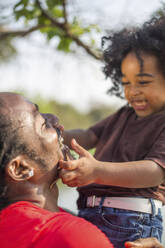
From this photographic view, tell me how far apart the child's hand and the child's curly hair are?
91 cm

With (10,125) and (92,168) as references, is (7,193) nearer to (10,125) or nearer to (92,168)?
(10,125)

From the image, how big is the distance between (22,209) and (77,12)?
2460mm

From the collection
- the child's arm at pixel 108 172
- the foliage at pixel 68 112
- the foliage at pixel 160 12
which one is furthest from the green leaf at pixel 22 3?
the foliage at pixel 68 112

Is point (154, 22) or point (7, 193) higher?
point (154, 22)

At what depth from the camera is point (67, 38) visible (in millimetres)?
3396

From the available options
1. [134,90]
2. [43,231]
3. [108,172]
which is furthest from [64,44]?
[43,231]

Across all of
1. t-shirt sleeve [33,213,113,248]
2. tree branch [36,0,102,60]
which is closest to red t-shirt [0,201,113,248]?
t-shirt sleeve [33,213,113,248]

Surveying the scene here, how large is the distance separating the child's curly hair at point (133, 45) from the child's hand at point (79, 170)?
913 mm

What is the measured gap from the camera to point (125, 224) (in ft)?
6.29

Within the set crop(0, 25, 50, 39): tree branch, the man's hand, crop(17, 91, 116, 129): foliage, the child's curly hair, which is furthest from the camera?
crop(17, 91, 116, 129): foliage

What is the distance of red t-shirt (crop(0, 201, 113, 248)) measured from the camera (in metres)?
1.37

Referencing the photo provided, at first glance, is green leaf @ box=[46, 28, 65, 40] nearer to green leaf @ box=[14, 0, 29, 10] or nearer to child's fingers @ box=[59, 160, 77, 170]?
green leaf @ box=[14, 0, 29, 10]

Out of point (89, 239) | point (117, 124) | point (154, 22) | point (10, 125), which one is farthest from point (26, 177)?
point (154, 22)

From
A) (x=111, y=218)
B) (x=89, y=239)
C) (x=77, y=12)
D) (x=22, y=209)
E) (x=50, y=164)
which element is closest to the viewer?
(x=89, y=239)
